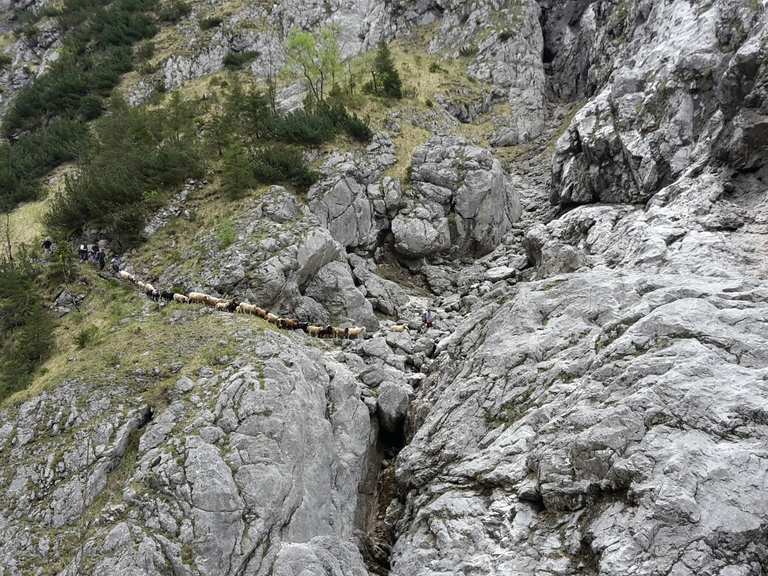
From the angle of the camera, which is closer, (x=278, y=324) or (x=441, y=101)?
(x=278, y=324)

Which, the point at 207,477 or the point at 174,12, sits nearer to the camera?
the point at 207,477

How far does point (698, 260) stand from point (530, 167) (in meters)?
25.0

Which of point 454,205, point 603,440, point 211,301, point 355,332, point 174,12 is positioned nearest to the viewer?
point 603,440

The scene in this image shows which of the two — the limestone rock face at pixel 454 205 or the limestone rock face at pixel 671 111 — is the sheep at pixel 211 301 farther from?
the limestone rock face at pixel 671 111

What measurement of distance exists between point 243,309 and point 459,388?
942 cm

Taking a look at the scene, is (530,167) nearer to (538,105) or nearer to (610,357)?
(538,105)

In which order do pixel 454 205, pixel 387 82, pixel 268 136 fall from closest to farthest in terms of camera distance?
pixel 268 136
pixel 454 205
pixel 387 82

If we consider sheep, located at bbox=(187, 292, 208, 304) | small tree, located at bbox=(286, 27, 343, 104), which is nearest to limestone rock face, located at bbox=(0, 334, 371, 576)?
sheep, located at bbox=(187, 292, 208, 304)

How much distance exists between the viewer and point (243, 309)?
1966 centimetres

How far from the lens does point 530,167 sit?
38250 mm

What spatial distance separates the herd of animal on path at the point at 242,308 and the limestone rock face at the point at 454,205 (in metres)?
8.49

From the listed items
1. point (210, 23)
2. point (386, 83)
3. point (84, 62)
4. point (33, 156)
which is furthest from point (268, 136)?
point (210, 23)

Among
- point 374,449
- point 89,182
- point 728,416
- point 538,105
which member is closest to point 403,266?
point 374,449

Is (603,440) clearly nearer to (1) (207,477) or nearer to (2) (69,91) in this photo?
(1) (207,477)
